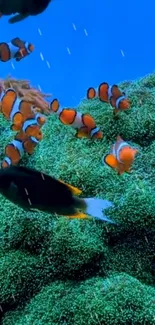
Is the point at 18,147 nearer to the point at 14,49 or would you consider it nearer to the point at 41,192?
the point at 14,49

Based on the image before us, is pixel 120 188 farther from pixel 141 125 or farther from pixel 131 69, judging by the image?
pixel 131 69

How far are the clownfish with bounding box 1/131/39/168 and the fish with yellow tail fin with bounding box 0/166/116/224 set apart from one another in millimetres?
1676

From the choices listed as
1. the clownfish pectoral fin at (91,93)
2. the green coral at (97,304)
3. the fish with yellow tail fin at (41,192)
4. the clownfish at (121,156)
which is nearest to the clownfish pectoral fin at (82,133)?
the clownfish pectoral fin at (91,93)

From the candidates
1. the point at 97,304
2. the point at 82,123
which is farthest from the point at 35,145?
the point at 97,304

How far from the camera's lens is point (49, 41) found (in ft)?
34.4

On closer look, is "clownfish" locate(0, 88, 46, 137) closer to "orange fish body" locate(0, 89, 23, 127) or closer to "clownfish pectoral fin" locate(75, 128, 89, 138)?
"orange fish body" locate(0, 89, 23, 127)

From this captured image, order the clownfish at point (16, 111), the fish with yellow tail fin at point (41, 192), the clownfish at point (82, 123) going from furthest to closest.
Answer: the clownfish at point (16, 111), the clownfish at point (82, 123), the fish with yellow tail fin at point (41, 192)

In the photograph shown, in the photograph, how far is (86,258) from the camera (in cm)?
263

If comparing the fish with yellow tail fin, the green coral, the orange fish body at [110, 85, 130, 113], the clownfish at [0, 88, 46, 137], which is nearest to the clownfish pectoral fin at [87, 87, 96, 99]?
the orange fish body at [110, 85, 130, 113]

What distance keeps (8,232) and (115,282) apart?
0.77 m

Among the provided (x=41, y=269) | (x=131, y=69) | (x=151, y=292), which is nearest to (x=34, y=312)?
(x=41, y=269)

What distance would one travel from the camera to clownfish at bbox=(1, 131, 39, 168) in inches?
129

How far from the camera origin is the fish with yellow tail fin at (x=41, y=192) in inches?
61.3

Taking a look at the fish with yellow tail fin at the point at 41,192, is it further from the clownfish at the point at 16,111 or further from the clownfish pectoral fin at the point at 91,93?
the clownfish pectoral fin at the point at 91,93
